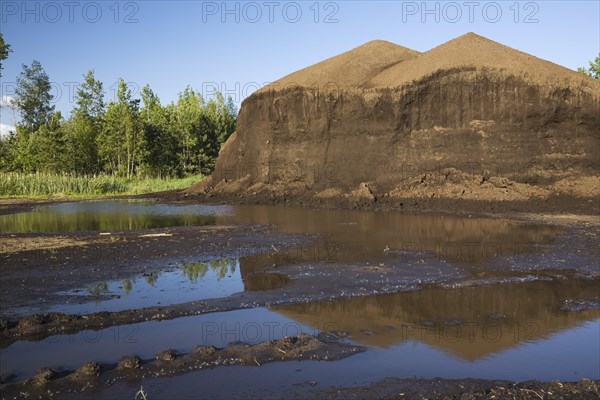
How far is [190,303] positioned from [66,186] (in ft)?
109

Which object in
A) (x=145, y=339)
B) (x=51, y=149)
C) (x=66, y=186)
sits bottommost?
(x=145, y=339)

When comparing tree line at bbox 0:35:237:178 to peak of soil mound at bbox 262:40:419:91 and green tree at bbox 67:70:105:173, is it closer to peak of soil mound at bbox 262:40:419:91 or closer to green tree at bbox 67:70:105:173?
green tree at bbox 67:70:105:173

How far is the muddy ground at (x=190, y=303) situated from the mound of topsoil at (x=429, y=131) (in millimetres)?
6972

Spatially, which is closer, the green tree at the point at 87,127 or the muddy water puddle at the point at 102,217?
the muddy water puddle at the point at 102,217

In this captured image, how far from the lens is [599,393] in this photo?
4.97 m

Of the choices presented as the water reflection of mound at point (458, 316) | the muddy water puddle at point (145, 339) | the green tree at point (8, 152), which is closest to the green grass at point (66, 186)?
the green tree at point (8, 152)

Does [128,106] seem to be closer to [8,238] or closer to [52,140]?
[52,140]

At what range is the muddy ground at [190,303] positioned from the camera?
5199 mm

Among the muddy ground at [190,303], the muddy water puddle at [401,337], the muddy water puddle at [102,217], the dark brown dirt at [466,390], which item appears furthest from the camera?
the muddy water puddle at [102,217]

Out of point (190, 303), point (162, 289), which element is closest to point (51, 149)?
point (162, 289)

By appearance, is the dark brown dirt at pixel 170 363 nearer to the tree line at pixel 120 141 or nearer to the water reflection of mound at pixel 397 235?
the water reflection of mound at pixel 397 235

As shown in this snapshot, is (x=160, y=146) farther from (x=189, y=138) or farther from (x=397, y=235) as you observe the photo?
(x=397, y=235)

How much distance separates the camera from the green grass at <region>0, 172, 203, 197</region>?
35906 millimetres

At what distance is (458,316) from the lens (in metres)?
7.79
